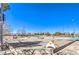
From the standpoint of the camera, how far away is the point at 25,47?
12.5ft

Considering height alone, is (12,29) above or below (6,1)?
below

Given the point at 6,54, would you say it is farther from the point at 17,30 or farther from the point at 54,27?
the point at 54,27

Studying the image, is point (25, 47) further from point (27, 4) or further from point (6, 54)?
point (27, 4)

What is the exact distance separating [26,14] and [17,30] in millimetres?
205

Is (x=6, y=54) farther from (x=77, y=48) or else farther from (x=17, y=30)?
(x=77, y=48)

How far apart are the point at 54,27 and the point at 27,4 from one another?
39 cm

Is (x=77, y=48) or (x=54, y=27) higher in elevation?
(x=54, y=27)

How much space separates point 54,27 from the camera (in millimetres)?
3770

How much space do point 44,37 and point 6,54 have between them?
465mm

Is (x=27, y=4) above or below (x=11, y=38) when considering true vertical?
above

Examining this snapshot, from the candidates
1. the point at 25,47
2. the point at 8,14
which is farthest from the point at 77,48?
the point at 8,14
